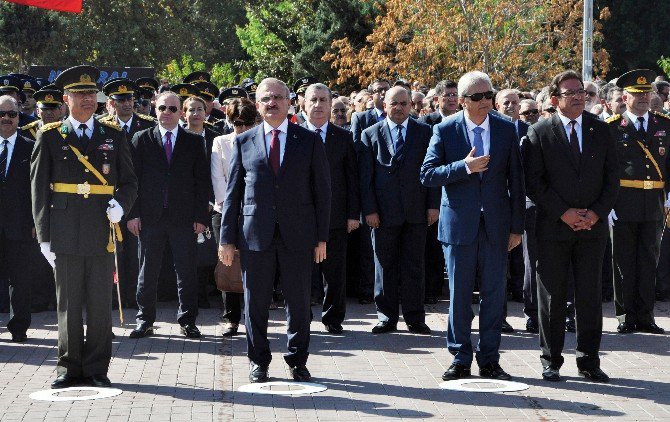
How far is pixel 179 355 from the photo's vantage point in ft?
32.9

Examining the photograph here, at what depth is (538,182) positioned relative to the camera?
29.0 feet

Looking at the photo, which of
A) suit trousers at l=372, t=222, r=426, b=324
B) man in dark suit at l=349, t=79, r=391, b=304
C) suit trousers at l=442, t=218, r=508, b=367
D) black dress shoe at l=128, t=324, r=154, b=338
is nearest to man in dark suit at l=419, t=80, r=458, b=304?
man in dark suit at l=349, t=79, r=391, b=304

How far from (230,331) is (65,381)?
251 centimetres

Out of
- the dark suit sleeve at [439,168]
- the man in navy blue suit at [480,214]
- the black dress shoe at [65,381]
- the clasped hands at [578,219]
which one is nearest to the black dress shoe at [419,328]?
the man in navy blue suit at [480,214]

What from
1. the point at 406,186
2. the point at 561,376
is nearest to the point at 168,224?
the point at 406,186

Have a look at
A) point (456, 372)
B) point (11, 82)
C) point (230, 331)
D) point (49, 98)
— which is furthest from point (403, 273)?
point (11, 82)

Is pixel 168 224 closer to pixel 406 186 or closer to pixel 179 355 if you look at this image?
pixel 179 355

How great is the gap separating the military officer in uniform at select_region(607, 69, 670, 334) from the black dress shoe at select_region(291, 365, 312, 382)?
358 centimetres

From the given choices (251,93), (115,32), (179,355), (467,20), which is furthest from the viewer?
(115,32)

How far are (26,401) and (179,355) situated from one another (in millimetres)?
1968

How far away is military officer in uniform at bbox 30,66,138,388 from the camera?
28.8ft

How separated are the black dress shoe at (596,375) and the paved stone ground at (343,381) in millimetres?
93

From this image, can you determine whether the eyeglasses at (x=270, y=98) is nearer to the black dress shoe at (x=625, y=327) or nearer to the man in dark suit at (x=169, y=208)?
the man in dark suit at (x=169, y=208)

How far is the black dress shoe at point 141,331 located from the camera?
10867mm
